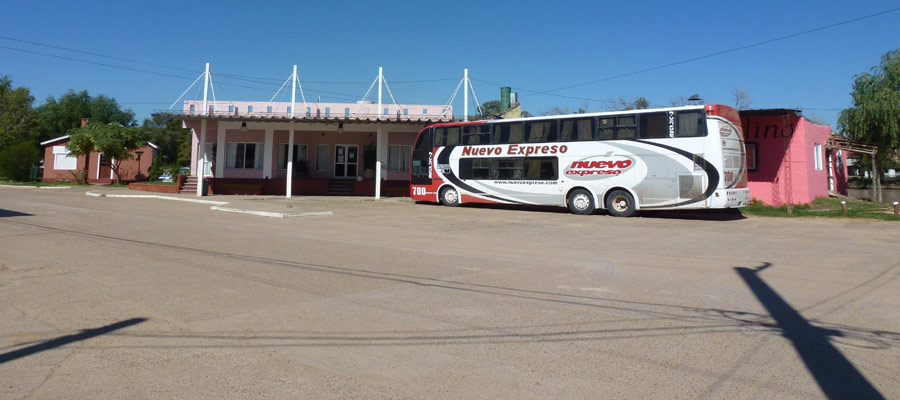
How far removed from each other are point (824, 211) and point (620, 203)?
7430 mm

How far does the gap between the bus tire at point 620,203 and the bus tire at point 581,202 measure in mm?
664

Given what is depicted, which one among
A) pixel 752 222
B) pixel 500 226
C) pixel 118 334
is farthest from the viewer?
pixel 752 222

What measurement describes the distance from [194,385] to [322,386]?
86 centimetres

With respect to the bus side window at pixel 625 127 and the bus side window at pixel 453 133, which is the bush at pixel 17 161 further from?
the bus side window at pixel 625 127

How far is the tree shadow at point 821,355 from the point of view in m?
3.58

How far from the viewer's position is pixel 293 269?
7891mm

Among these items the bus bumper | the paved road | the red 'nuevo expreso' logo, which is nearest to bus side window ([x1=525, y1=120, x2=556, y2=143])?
the red 'nuevo expreso' logo

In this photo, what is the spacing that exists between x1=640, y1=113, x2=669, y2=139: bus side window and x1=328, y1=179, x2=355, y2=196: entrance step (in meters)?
17.7

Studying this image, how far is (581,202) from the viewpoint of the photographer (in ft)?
62.0

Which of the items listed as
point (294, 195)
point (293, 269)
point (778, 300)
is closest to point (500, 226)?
point (293, 269)

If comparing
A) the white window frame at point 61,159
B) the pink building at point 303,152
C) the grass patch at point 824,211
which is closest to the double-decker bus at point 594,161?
the grass patch at point 824,211

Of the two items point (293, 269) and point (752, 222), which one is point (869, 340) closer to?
point (293, 269)

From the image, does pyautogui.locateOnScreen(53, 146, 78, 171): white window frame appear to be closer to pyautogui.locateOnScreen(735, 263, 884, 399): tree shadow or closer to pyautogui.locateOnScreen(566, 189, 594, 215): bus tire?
pyautogui.locateOnScreen(566, 189, 594, 215): bus tire

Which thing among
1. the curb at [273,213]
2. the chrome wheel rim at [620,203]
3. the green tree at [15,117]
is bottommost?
the curb at [273,213]
